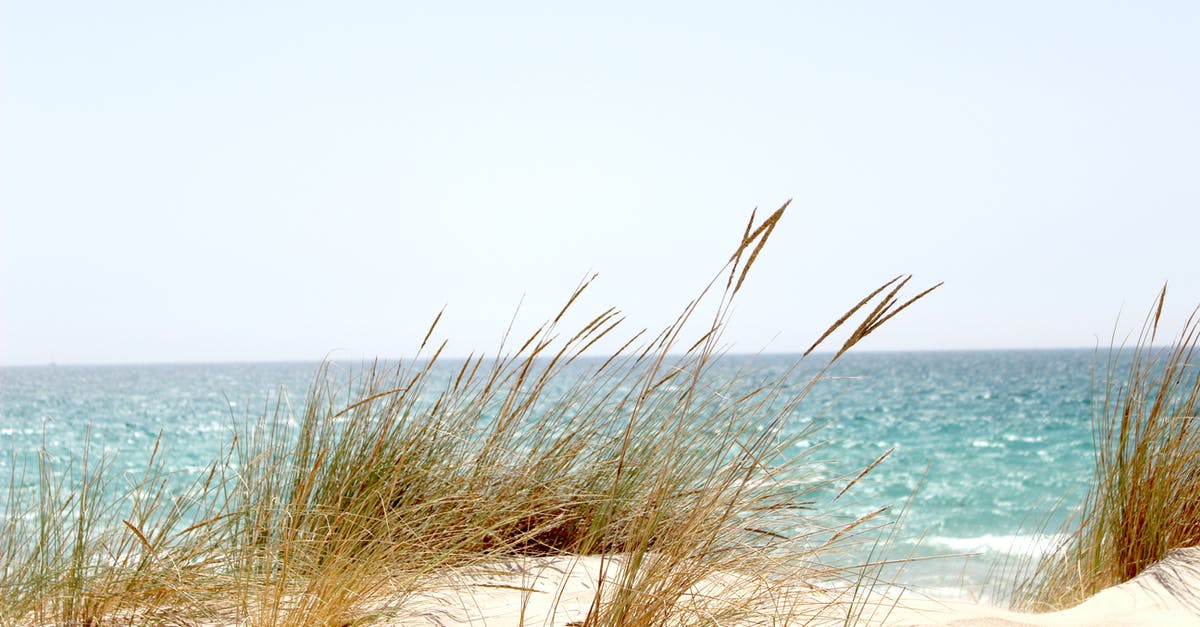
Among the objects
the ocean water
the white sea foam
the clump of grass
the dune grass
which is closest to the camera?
the dune grass

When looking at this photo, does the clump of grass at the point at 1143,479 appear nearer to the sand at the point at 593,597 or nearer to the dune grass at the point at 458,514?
the sand at the point at 593,597

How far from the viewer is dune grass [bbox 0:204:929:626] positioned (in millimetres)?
1616

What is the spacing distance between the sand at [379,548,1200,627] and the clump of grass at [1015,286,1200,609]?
5.7 inches

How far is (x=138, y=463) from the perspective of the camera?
11.8m

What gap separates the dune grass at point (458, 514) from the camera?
1.62 meters

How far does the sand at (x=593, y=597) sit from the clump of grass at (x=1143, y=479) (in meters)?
0.14

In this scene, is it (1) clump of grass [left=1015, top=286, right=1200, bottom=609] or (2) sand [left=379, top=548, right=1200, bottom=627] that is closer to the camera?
(2) sand [left=379, top=548, right=1200, bottom=627]

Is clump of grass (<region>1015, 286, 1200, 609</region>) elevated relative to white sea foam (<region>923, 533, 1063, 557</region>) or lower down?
elevated

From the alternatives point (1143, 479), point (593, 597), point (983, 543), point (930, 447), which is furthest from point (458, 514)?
point (930, 447)

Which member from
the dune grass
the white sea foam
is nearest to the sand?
the dune grass

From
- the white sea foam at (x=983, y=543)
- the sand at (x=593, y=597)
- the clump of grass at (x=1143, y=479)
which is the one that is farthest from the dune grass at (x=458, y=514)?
the white sea foam at (x=983, y=543)

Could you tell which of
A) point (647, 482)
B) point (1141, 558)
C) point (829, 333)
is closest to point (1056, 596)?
point (1141, 558)

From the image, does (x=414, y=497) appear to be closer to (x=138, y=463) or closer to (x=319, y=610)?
(x=319, y=610)

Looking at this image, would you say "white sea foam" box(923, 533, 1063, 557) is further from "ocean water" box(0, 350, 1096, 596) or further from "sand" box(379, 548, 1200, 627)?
"sand" box(379, 548, 1200, 627)
